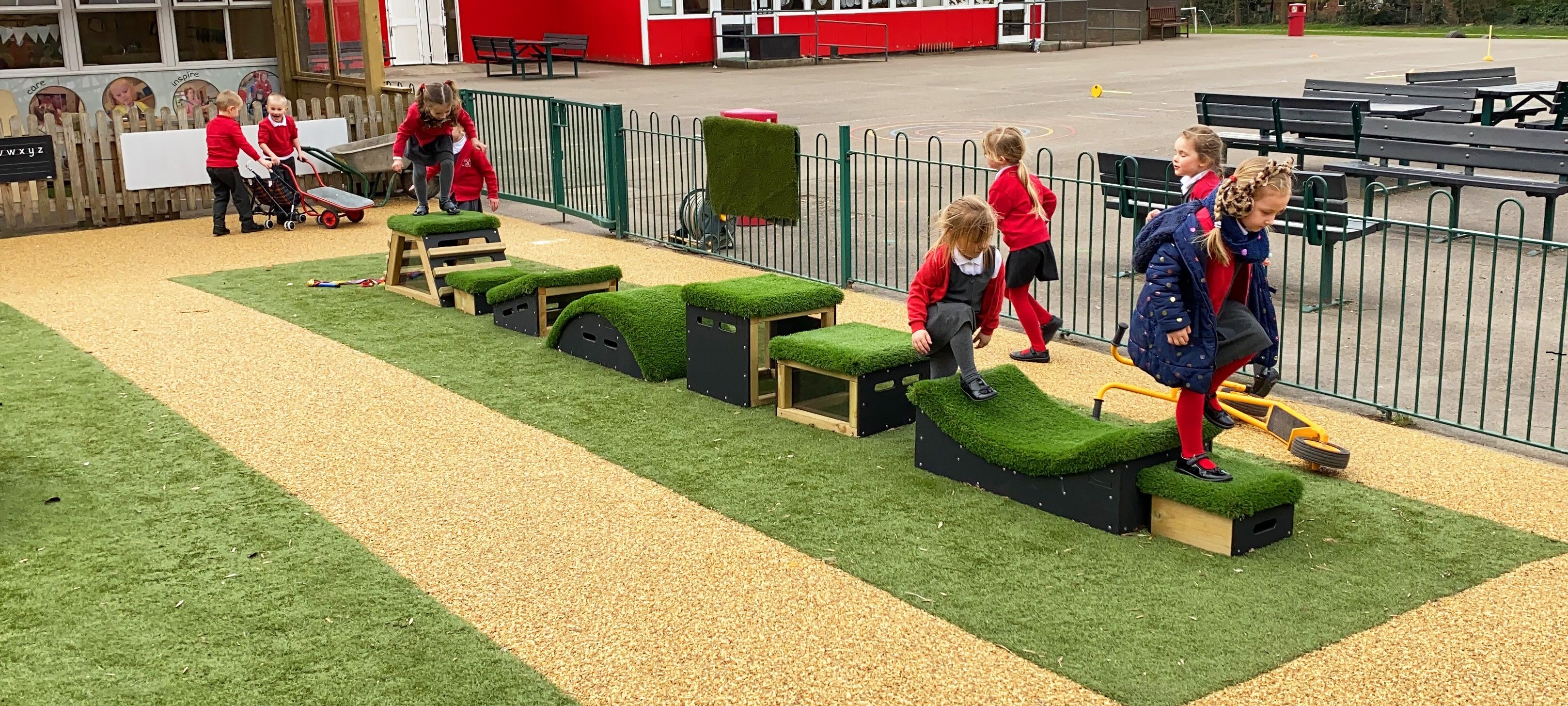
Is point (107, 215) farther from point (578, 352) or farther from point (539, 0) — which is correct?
point (539, 0)

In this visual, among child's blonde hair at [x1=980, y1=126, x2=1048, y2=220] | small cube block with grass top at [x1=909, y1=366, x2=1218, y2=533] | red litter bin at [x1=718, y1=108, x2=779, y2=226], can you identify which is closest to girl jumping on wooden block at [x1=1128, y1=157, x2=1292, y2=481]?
small cube block with grass top at [x1=909, y1=366, x2=1218, y2=533]

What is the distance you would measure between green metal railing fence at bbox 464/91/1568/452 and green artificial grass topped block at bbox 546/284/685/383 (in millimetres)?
1803

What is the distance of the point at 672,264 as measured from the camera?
12.6 m

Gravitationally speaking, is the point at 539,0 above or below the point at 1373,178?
above

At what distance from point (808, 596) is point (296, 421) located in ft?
12.3

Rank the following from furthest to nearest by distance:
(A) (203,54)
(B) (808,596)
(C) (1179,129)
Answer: (C) (1179,129) → (A) (203,54) → (B) (808,596)

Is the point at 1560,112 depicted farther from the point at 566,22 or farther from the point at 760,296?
the point at 566,22

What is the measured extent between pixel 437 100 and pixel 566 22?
89.1ft

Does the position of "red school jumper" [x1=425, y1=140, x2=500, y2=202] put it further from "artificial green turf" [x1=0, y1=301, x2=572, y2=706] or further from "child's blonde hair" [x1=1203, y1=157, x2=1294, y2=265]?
"child's blonde hair" [x1=1203, y1=157, x2=1294, y2=265]

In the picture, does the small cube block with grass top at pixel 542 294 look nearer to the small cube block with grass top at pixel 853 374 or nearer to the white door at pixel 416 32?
the small cube block with grass top at pixel 853 374

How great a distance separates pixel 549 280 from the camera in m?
9.86

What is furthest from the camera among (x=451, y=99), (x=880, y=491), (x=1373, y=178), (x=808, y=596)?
(x=1373, y=178)

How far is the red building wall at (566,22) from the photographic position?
36.0 m

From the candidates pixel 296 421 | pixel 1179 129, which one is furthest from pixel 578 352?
pixel 1179 129
